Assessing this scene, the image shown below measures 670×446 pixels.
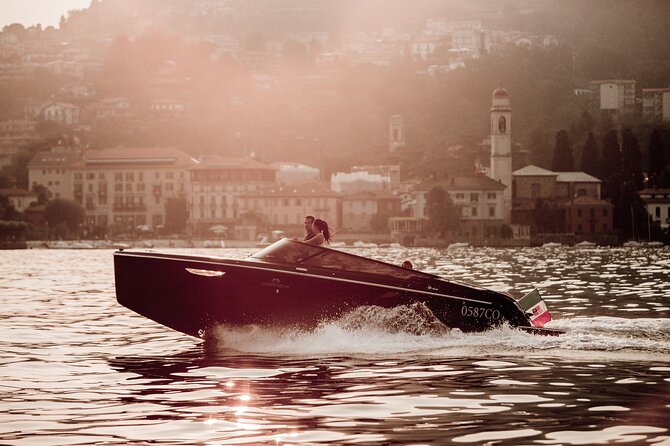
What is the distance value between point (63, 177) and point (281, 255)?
485 ft

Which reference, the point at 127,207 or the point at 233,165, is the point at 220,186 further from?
the point at 127,207

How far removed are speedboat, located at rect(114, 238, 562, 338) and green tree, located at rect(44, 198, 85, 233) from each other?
122704 millimetres

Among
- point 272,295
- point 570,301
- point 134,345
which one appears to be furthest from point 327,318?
point 570,301

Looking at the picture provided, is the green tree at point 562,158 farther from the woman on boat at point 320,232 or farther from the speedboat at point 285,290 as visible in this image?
the speedboat at point 285,290

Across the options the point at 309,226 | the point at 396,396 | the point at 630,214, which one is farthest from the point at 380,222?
the point at 396,396

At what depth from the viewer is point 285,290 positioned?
17125 millimetres

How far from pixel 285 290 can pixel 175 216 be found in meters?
132

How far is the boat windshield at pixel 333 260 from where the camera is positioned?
56.9 ft

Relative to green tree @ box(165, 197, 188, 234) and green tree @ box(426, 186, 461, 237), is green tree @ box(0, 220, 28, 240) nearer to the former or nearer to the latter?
green tree @ box(165, 197, 188, 234)

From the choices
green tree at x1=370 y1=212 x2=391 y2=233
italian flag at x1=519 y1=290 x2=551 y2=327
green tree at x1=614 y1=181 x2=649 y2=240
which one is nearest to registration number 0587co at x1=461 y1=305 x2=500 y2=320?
italian flag at x1=519 y1=290 x2=551 y2=327

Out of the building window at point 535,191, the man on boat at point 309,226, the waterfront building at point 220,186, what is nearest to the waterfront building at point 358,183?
the waterfront building at point 220,186

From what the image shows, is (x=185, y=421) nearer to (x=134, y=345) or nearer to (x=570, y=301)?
(x=134, y=345)

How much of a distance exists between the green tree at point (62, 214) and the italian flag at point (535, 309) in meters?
123

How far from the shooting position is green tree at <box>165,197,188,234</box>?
14800 cm
